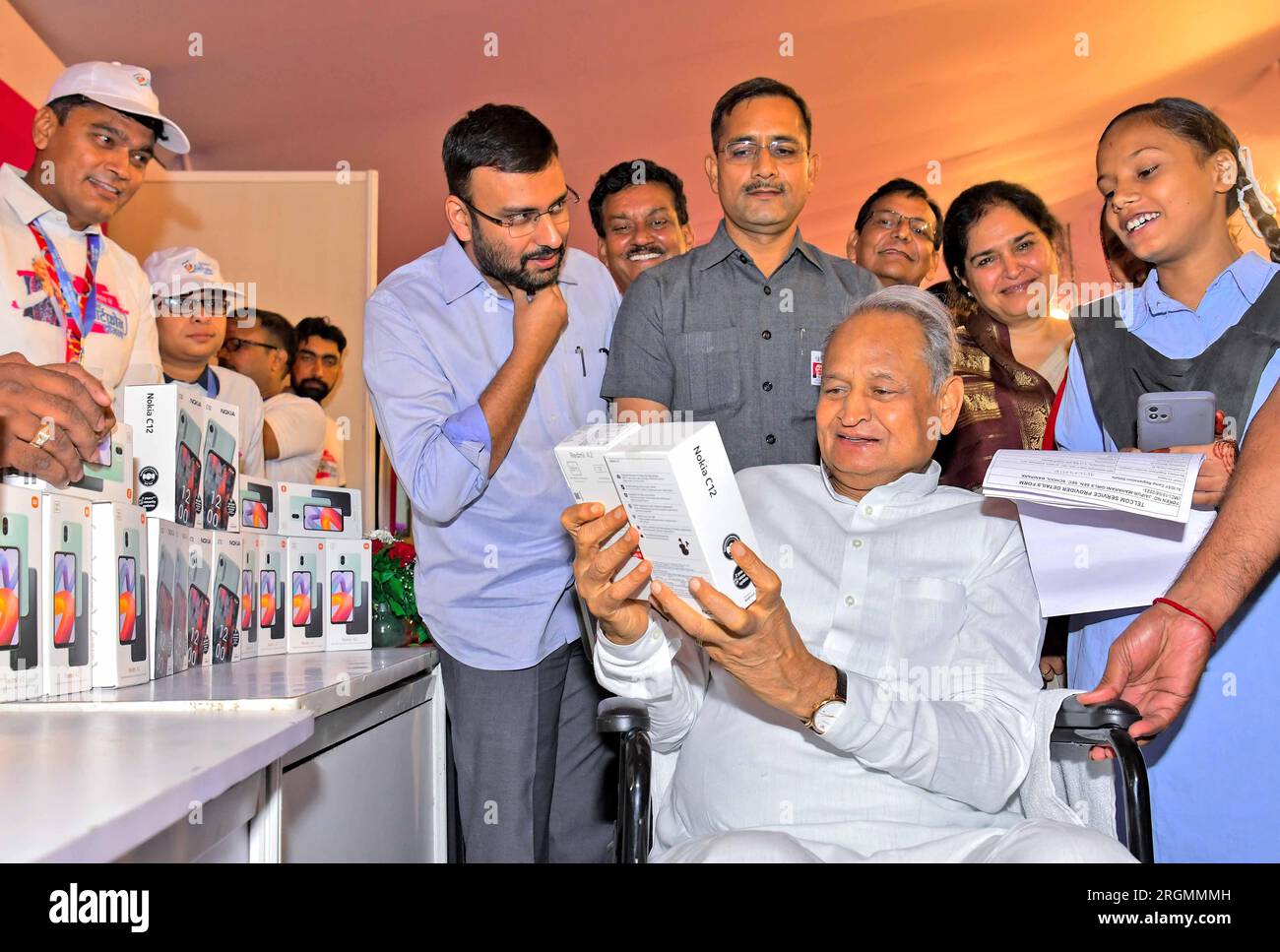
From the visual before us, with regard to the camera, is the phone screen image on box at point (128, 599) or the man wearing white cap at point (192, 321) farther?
the man wearing white cap at point (192, 321)

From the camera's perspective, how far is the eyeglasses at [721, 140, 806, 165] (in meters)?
2.43

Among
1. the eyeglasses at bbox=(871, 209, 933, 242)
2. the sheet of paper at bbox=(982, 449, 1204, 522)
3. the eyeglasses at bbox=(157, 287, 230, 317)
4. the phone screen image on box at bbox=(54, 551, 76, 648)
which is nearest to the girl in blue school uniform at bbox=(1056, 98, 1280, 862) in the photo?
the sheet of paper at bbox=(982, 449, 1204, 522)

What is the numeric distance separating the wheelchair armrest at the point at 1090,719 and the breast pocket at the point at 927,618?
208mm

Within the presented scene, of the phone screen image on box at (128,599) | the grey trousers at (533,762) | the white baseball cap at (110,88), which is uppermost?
the white baseball cap at (110,88)

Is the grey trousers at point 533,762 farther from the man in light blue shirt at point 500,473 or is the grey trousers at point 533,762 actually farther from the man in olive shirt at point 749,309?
the man in olive shirt at point 749,309

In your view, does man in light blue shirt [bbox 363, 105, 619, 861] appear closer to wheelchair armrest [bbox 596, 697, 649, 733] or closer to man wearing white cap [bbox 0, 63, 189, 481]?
wheelchair armrest [bbox 596, 697, 649, 733]

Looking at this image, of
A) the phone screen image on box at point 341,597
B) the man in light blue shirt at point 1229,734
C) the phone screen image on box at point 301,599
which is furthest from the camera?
the phone screen image on box at point 341,597

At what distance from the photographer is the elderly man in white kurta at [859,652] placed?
1.53 metres

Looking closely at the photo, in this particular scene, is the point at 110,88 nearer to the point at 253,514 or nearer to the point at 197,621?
the point at 253,514

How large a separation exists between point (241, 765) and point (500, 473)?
124 cm

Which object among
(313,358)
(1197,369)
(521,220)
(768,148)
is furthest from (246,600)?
(313,358)

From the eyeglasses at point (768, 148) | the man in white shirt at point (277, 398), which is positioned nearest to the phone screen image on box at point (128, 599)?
the eyeglasses at point (768, 148)

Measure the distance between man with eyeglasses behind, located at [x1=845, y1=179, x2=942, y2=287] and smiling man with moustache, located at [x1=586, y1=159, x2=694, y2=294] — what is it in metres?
0.54

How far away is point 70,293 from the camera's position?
286 cm
